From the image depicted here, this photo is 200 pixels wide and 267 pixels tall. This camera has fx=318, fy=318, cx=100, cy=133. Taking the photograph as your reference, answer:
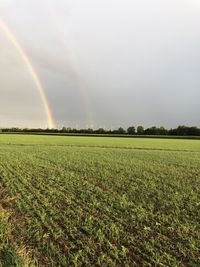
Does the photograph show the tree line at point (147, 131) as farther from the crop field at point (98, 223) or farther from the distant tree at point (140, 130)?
the crop field at point (98, 223)

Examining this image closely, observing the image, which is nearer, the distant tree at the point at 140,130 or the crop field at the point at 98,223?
the crop field at the point at 98,223

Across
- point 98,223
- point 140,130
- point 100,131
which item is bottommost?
point 98,223

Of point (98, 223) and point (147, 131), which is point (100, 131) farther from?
point (98, 223)

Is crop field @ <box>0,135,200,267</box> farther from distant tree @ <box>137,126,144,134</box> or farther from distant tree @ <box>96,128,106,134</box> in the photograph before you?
distant tree @ <box>137,126,144,134</box>

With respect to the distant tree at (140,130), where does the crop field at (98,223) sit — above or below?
below

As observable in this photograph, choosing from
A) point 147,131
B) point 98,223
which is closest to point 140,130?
point 147,131

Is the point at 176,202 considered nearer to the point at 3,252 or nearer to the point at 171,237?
the point at 171,237

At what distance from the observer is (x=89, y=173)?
18969mm

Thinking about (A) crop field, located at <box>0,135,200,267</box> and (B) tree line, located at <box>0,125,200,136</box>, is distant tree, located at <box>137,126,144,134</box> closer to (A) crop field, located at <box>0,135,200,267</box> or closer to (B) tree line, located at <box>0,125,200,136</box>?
(B) tree line, located at <box>0,125,200,136</box>

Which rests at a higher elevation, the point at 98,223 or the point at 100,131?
the point at 100,131

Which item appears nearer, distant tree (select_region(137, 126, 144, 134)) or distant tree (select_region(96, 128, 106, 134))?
distant tree (select_region(96, 128, 106, 134))

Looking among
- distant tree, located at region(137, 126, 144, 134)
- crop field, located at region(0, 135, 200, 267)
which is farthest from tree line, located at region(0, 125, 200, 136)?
crop field, located at region(0, 135, 200, 267)

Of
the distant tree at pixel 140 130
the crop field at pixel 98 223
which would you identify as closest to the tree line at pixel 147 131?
the distant tree at pixel 140 130

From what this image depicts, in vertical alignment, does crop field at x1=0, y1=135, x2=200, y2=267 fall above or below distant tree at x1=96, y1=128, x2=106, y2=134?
below
